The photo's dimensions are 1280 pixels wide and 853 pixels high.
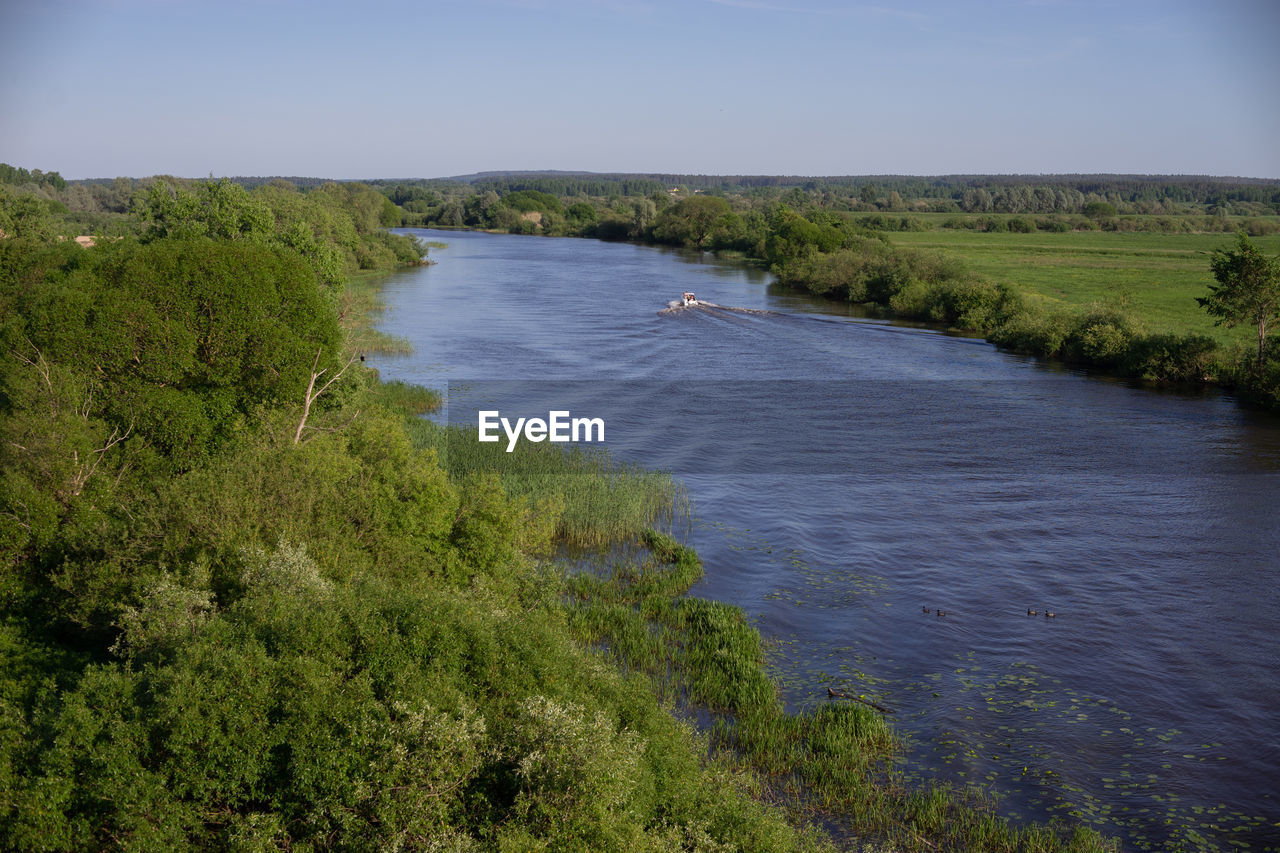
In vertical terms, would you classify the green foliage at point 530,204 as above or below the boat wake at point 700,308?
above

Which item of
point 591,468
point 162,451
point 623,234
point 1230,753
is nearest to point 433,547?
point 162,451

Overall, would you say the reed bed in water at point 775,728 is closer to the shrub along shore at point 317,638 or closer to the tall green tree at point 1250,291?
the shrub along shore at point 317,638

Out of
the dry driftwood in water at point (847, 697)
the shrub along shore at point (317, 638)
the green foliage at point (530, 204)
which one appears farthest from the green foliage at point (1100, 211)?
the dry driftwood in water at point (847, 697)

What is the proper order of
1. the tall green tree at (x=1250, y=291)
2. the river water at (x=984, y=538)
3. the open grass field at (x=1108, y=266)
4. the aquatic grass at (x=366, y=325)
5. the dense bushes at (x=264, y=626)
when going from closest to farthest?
the dense bushes at (x=264, y=626)
the river water at (x=984, y=538)
the tall green tree at (x=1250, y=291)
the aquatic grass at (x=366, y=325)
the open grass field at (x=1108, y=266)

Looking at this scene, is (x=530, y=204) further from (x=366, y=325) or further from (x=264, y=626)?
(x=264, y=626)

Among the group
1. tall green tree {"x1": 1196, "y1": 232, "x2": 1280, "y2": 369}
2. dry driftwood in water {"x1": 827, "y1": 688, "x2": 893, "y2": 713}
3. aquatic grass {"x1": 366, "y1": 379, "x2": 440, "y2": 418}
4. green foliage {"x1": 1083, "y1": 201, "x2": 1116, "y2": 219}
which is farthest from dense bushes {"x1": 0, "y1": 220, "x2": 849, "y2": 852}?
green foliage {"x1": 1083, "y1": 201, "x2": 1116, "y2": 219}

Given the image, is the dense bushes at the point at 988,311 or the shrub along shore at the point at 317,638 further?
the dense bushes at the point at 988,311

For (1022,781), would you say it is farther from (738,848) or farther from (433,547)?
(433,547)
